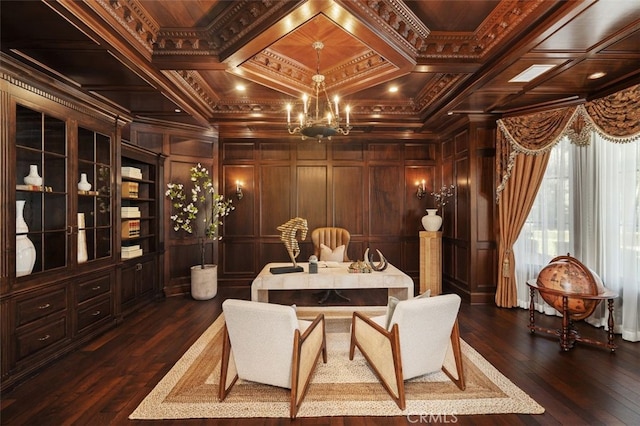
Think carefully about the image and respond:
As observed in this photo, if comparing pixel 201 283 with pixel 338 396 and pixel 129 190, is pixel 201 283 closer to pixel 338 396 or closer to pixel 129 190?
pixel 129 190

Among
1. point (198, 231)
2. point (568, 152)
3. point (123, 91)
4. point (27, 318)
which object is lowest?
point (27, 318)

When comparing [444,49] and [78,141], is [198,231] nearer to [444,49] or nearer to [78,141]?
[78,141]

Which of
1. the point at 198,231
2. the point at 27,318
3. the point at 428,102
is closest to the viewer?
the point at 27,318

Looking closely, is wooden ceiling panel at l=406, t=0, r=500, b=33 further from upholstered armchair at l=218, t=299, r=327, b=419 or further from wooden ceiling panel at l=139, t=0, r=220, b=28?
upholstered armchair at l=218, t=299, r=327, b=419

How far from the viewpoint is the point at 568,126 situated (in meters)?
4.09

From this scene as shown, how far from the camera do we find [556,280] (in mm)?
3447

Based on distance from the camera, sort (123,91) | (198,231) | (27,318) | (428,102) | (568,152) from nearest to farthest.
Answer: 1. (27,318)
2. (123,91)
3. (568,152)
4. (428,102)
5. (198,231)

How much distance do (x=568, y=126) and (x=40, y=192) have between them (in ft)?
19.5

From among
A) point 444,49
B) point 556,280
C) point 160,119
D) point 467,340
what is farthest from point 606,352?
point 160,119

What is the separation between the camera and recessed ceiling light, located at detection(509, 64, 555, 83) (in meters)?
3.36

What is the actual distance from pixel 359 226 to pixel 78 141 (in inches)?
176

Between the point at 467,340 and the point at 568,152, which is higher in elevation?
the point at 568,152
